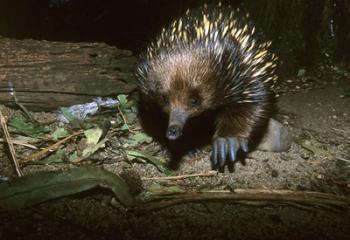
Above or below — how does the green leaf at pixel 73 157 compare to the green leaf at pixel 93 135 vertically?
below

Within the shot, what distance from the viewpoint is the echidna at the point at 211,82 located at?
113 inches

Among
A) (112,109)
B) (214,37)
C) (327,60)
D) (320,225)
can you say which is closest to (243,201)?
(320,225)

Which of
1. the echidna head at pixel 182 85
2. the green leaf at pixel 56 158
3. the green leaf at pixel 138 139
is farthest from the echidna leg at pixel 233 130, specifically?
the green leaf at pixel 56 158

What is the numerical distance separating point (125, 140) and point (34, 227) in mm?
1361

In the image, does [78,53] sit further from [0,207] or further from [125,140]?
[0,207]

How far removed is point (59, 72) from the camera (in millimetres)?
3355

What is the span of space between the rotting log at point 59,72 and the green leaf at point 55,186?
1.03 meters

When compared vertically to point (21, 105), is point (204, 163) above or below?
below

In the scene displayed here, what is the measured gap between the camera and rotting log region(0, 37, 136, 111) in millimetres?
3262

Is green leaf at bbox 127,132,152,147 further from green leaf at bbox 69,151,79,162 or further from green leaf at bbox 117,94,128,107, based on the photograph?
green leaf at bbox 69,151,79,162

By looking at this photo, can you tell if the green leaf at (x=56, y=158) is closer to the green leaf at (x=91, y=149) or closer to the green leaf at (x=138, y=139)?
the green leaf at (x=91, y=149)

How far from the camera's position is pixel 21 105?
3.38m

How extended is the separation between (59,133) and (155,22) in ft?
5.98

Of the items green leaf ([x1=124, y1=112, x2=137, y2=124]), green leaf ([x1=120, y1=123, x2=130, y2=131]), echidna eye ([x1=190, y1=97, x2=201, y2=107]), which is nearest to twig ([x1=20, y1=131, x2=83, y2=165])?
green leaf ([x1=120, y1=123, x2=130, y2=131])
